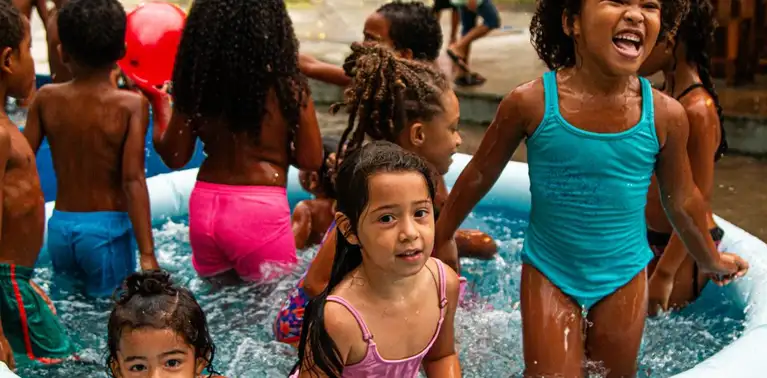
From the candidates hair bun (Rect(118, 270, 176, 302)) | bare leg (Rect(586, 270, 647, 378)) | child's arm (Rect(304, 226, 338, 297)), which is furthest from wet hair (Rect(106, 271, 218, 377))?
bare leg (Rect(586, 270, 647, 378))

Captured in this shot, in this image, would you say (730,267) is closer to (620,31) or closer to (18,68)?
(620,31)

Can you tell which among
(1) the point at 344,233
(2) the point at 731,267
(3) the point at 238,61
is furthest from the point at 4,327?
(2) the point at 731,267

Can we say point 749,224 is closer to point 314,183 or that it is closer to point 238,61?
point 314,183

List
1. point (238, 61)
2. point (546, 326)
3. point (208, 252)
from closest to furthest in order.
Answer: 1. point (546, 326)
2. point (238, 61)
3. point (208, 252)

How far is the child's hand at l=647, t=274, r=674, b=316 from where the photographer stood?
3641 mm

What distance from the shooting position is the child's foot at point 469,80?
838 centimetres

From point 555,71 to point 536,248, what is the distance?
1.69 ft

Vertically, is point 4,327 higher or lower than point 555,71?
lower

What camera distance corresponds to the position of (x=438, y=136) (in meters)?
3.18

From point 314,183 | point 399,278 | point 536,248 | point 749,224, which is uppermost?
point 399,278

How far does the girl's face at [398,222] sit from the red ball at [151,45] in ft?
8.02

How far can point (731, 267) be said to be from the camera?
3.27 m

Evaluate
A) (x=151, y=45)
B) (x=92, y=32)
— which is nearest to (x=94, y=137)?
(x=92, y=32)

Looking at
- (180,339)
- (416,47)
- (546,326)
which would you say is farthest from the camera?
(416,47)
